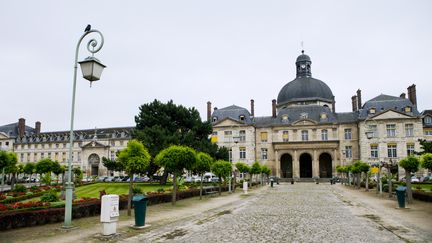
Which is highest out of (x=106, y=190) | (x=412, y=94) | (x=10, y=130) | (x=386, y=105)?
(x=412, y=94)

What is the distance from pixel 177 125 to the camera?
45219mm

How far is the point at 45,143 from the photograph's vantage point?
83.1 metres

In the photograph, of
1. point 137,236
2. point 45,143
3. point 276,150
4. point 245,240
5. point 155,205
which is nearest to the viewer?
point 245,240

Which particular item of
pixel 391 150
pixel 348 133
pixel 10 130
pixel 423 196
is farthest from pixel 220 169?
pixel 10 130

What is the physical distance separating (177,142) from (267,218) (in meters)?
27.7

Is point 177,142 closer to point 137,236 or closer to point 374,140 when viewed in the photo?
point 137,236

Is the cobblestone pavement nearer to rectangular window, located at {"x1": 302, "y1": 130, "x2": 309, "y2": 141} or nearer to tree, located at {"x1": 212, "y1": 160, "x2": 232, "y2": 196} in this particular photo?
tree, located at {"x1": 212, "y1": 160, "x2": 232, "y2": 196}

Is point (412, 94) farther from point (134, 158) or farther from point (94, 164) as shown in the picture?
point (94, 164)

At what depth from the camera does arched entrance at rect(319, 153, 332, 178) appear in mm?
64250

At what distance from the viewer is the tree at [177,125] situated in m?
42.4

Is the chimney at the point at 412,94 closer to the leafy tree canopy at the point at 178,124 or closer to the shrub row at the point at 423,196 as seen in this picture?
the leafy tree canopy at the point at 178,124

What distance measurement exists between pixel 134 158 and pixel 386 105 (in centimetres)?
→ 5570

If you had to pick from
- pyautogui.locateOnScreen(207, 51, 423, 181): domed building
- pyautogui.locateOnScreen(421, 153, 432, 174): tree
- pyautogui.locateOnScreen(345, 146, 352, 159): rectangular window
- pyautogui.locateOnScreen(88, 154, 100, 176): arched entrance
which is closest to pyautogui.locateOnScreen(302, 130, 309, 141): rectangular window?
pyautogui.locateOnScreen(207, 51, 423, 181): domed building

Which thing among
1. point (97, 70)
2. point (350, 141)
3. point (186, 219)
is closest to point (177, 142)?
point (186, 219)
